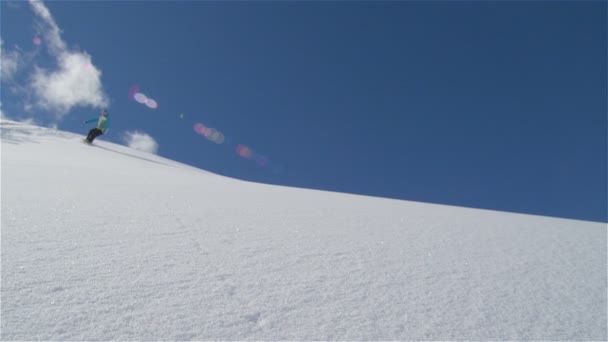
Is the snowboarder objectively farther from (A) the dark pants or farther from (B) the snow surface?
(B) the snow surface

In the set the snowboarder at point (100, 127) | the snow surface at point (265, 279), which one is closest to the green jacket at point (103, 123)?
the snowboarder at point (100, 127)

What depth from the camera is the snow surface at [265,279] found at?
0.90 meters

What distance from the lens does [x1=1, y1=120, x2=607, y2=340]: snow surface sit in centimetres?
90

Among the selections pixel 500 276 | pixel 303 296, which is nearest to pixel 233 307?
pixel 303 296

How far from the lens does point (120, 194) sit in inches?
104

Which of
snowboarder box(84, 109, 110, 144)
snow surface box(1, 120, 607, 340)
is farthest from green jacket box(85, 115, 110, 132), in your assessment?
snow surface box(1, 120, 607, 340)

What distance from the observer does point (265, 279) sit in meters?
1.22

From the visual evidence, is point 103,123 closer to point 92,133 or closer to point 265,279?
point 92,133

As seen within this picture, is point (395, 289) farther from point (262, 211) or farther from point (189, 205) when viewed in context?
point (189, 205)

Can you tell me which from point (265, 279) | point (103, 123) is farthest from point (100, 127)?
point (265, 279)

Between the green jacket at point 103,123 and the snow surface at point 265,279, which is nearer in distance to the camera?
the snow surface at point 265,279

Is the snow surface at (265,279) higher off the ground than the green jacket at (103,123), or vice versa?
the green jacket at (103,123)

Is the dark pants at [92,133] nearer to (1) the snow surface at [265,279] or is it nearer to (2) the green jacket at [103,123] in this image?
(2) the green jacket at [103,123]

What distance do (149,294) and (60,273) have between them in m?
0.34
